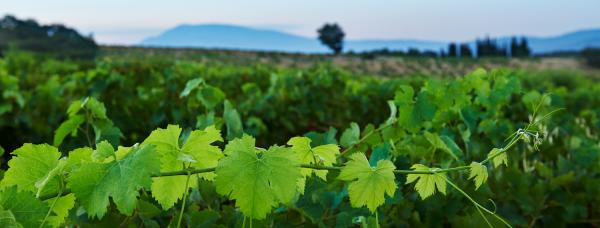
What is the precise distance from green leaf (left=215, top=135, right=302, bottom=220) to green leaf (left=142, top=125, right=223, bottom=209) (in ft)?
0.52

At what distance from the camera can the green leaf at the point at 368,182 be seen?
131cm

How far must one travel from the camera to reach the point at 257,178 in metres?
1.18

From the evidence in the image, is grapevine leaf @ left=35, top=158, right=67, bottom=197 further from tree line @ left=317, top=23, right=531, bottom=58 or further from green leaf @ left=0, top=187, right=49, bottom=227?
tree line @ left=317, top=23, right=531, bottom=58

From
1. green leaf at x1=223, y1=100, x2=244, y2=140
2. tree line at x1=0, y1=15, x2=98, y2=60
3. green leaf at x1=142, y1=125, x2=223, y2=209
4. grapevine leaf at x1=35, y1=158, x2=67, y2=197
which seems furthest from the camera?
tree line at x1=0, y1=15, x2=98, y2=60

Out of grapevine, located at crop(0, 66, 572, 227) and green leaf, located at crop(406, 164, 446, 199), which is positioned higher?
grapevine, located at crop(0, 66, 572, 227)

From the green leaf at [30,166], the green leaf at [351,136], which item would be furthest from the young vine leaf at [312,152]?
the green leaf at [351,136]

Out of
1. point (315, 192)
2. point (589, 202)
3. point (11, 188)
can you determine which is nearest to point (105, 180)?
point (11, 188)

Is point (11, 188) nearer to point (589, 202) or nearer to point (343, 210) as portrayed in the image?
point (343, 210)

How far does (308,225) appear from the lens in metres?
1.88

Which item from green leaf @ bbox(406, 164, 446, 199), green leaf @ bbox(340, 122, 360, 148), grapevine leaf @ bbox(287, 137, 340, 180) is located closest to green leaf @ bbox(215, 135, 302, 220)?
grapevine leaf @ bbox(287, 137, 340, 180)

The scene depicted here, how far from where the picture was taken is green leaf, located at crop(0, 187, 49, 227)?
3.91 feet

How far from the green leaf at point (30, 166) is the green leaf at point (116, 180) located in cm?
17

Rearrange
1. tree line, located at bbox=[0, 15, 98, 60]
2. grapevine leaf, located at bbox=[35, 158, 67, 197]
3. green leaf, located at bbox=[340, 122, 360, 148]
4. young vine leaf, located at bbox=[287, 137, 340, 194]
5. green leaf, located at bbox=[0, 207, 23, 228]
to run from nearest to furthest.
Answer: green leaf, located at bbox=[0, 207, 23, 228]
grapevine leaf, located at bbox=[35, 158, 67, 197]
young vine leaf, located at bbox=[287, 137, 340, 194]
green leaf, located at bbox=[340, 122, 360, 148]
tree line, located at bbox=[0, 15, 98, 60]

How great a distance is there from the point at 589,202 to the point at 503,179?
0.42 metres
